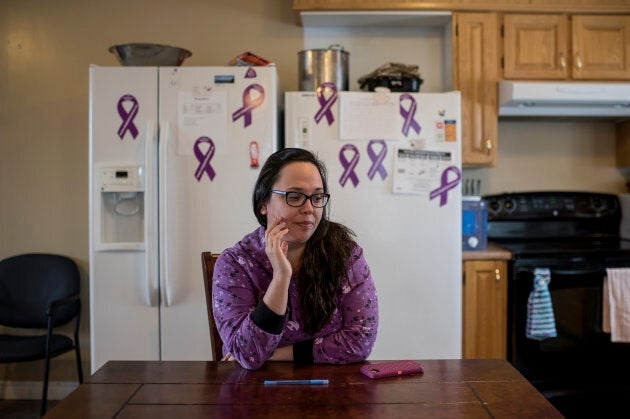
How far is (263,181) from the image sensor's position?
62.7 inches

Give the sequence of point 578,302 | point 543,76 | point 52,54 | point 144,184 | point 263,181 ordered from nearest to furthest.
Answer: point 263,181 → point 144,184 → point 578,302 → point 543,76 → point 52,54

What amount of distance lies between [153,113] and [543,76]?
203 cm

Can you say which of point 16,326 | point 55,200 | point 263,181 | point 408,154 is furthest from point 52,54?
point 263,181

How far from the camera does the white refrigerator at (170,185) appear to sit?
280 cm

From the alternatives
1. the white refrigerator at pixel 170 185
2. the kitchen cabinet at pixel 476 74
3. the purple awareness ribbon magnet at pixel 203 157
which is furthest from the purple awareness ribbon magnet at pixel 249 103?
the kitchen cabinet at pixel 476 74

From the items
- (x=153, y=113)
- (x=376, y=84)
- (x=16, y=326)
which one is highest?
(x=376, y=84)

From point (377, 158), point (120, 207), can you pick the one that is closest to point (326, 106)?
point (377, 158)

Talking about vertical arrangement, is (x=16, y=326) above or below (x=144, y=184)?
below

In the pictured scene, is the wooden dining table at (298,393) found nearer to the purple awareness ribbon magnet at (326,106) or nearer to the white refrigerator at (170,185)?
the white refrigerator at (170,185)

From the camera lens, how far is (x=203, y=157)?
2.82 metres

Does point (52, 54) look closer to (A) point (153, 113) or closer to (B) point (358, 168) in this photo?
(A) point (153, 113)

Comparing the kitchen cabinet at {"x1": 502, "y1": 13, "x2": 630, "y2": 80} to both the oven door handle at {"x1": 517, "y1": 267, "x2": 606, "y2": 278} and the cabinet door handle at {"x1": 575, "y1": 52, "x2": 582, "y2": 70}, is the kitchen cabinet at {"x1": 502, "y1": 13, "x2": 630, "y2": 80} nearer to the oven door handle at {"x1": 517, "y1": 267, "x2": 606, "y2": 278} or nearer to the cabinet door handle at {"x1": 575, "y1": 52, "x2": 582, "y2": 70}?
the cabinet door handle at {"x1": 575, "y1": 52, "x2": 582, "y2": 70}

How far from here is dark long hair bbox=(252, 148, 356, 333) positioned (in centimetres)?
156

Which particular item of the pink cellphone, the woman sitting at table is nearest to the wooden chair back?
the woman sitting at table
